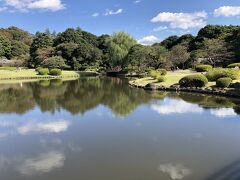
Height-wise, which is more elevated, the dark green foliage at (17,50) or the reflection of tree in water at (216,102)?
the dark green foliage at (17,50)

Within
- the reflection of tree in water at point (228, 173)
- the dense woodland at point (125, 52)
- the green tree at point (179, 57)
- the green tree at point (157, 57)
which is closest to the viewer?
the reflection of tree in water at point (228, 173)

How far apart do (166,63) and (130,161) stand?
117 feet

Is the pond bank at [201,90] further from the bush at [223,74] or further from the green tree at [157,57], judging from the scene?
the green tree at [157,57]

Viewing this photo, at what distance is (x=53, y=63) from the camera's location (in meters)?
54.0

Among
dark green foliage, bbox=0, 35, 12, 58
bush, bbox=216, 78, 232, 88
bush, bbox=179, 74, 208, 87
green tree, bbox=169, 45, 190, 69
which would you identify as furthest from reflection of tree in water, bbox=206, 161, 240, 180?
dark green foliage, bbox=0, 35, 12, 58

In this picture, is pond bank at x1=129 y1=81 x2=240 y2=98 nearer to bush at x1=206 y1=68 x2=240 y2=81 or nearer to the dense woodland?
bush at x1=206 y1=68 x2=240 y2=81

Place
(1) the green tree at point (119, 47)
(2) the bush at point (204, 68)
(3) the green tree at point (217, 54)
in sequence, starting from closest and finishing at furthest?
(2) the bush at point (204, 68) → (3) the green tree at point (217, 54) → (1) the green tree at point (119, 47)

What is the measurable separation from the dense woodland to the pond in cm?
2523

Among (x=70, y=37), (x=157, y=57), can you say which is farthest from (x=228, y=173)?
(x=70, y=37)

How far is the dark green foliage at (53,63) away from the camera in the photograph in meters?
54.0

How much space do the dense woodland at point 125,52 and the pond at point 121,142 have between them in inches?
993

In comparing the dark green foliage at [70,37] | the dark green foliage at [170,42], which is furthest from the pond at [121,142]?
the dark green foliage at [70,37]

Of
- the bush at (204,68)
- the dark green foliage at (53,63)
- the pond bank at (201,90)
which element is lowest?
the pond bank at (201,90)

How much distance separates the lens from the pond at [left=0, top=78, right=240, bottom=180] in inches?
296
